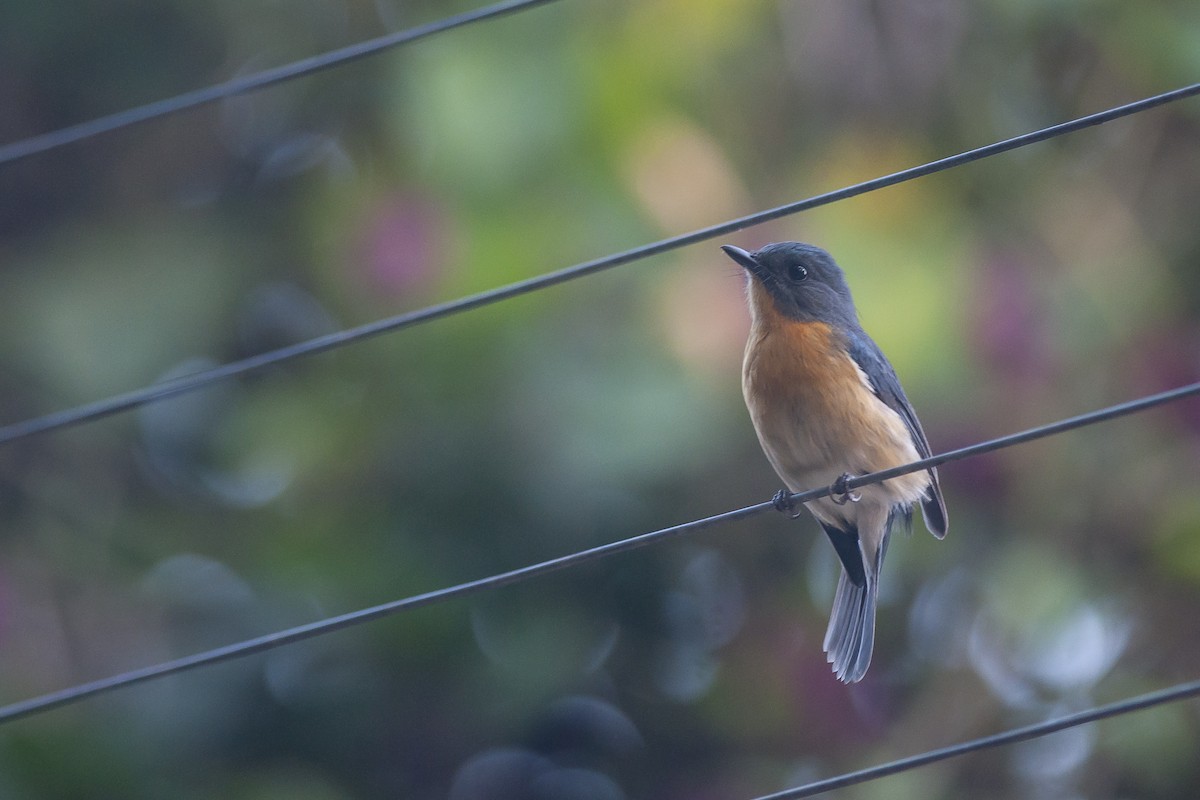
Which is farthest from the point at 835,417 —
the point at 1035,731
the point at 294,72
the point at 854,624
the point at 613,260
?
the point at 294,72

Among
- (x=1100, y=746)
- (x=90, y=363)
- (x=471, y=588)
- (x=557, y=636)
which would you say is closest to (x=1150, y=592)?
(x=1100, y=746)

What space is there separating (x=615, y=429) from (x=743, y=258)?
98 cm

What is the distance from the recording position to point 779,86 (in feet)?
21.1

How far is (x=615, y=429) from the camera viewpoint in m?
5.81

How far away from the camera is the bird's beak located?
515cm

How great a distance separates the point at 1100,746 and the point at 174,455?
4753 mm

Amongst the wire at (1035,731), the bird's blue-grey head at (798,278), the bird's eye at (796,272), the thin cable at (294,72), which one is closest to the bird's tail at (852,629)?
the bird's blue-grey head at (798,278)

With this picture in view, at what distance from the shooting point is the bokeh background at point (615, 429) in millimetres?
5801

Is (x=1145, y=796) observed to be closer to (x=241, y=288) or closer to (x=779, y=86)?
(x=779, y=86)

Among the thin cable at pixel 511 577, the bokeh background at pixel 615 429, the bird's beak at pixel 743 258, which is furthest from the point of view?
the bokeh background at pixel 615 429

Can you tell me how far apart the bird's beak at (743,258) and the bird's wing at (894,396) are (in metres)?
0.42

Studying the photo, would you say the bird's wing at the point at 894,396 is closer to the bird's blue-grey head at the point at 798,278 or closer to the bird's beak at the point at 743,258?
the bird's blue-grey head at the point at 798,278

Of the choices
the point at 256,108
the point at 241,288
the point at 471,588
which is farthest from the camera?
the point at 256,108

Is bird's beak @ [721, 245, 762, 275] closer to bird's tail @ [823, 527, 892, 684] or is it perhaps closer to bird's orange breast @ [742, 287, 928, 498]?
bird's orange breast @ [742, 287, 928, 498]
